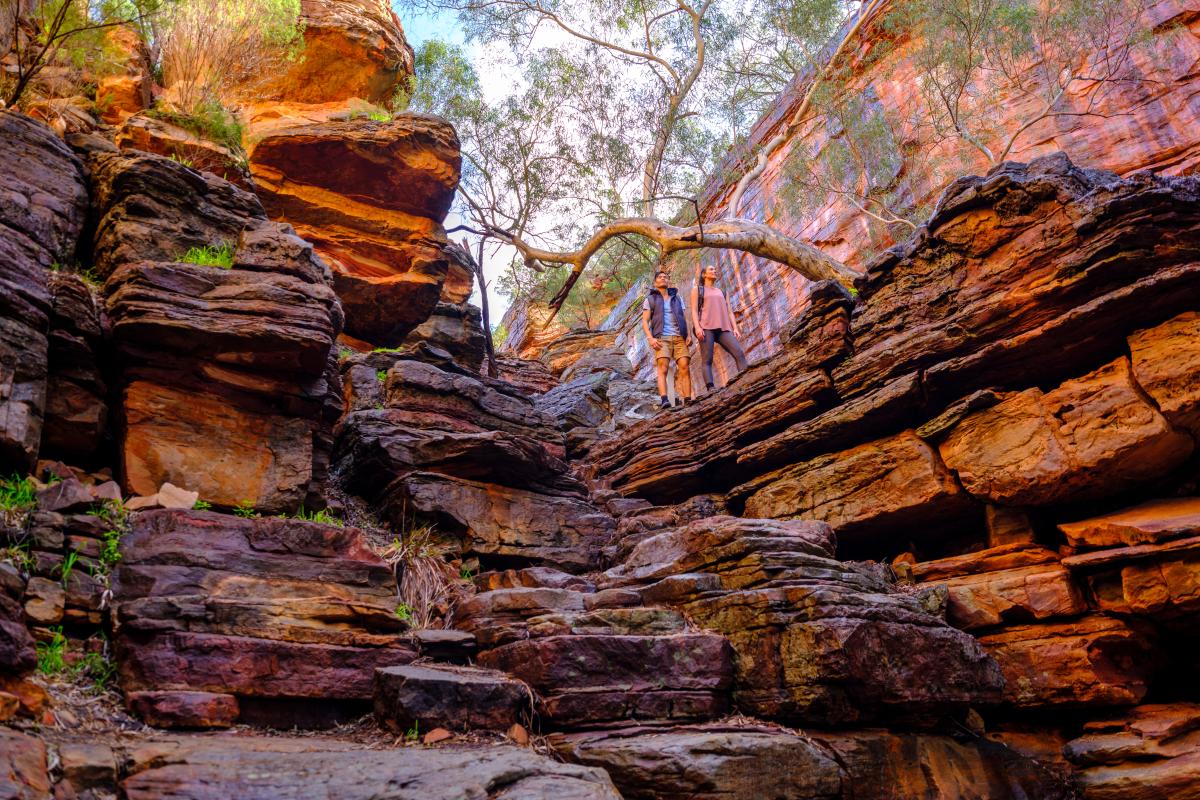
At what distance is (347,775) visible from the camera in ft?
12.1

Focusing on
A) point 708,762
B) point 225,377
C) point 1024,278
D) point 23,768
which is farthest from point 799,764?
point 225,377

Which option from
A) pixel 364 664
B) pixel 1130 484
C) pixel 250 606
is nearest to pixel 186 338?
pixel 250 606

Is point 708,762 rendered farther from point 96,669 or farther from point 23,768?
point 96,669

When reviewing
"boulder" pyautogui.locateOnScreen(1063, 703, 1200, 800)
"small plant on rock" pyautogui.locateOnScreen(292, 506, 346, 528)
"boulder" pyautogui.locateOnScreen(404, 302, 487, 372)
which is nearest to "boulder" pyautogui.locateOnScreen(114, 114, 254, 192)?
"boulder" pyautogui.locateOnScreen(404, 302, 487, 372)

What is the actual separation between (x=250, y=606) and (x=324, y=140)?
34.8 ft

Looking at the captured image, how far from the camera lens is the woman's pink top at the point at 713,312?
46.6 feet

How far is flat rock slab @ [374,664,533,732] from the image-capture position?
4.75 m

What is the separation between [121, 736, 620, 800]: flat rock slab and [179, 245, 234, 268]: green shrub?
5.67 m

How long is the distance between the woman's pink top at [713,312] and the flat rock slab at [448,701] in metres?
10.0

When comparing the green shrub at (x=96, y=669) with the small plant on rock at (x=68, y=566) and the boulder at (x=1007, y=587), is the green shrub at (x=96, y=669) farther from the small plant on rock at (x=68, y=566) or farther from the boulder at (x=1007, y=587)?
the boulder at (x=1007, y=587)

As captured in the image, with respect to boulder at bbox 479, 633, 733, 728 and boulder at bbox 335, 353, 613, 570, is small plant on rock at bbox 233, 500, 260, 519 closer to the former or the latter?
boulder at bbox 335, 353, 613, 570

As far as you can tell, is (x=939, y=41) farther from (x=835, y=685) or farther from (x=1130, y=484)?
(x=835, y=685)

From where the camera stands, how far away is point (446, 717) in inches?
186

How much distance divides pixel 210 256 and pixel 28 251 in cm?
178
